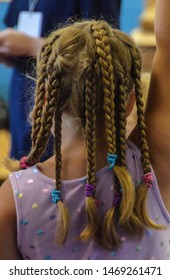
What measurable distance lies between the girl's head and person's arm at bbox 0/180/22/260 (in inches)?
2.9

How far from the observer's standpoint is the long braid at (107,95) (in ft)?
2.44

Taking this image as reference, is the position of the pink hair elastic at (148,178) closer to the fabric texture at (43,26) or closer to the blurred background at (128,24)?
the fabric texture at (43,26)

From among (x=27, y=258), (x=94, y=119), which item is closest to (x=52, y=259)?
(x=27, y=258)

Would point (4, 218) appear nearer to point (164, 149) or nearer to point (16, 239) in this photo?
point (16, 239)

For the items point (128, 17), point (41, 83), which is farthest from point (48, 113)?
point (128, 17)

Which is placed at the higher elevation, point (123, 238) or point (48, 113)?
point (48, 113)

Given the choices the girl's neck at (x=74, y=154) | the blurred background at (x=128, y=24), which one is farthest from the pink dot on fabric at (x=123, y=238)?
the blurred background at (x=128, y=24)

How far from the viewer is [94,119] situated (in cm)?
76

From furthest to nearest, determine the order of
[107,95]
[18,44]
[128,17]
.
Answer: [128,17]
[18,44]
[107,95]

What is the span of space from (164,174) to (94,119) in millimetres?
174

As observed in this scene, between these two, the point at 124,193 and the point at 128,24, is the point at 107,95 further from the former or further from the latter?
the point at 128,24

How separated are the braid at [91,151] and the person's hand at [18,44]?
Result: 0.55m

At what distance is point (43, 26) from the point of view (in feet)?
4.33

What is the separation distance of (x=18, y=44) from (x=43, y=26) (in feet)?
0.34
